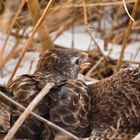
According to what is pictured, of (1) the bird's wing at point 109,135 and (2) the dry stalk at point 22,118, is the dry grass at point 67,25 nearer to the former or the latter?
(1) the bird's wing at point 109,135

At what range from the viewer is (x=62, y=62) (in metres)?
3.83

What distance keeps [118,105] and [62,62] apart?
0.67 metres

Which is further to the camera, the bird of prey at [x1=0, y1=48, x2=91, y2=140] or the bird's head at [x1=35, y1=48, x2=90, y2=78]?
the bird's head at [x1=35, y1=48, x2=90, y2=78]

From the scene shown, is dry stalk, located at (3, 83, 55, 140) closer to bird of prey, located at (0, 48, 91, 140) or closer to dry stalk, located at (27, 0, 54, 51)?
bird of prey, located at (0, 48, 91, 140)

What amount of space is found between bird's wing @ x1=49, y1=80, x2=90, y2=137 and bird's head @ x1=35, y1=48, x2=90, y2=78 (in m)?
0.53

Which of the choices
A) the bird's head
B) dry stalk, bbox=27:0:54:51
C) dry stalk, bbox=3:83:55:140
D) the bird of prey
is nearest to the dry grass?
dry stalk, bbox=27:0:54:51

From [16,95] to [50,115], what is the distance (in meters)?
0.26

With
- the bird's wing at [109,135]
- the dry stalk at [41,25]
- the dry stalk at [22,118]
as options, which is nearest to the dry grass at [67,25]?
the dry stalk at [41,25]

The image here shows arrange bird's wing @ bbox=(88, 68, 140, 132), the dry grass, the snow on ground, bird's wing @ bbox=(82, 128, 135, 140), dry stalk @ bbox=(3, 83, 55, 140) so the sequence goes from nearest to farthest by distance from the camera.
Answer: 1. dry stalk @ bbox=(3, 83, 55, 140)
2. bird's wing @ bbox=(82, 128, 135, 140)
3. bird's wing @ bbox=(88, 68, 140, 132)
4. the dry grass
5. the snow on ground

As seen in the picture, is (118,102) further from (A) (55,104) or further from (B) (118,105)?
(A) (55,104)

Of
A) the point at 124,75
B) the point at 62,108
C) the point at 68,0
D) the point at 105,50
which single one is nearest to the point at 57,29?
the point at 105,50

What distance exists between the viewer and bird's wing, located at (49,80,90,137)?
306cm

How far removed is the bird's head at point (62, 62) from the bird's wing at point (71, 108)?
1.73ft

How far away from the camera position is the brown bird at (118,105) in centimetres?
325
